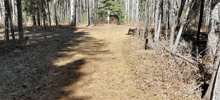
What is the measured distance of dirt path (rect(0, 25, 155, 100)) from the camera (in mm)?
5945

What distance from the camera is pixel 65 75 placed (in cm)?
764

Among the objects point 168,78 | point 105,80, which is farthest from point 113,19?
point 168,78

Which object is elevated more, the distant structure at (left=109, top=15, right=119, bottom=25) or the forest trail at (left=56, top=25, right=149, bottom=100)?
the distant structure at (left=109, top=15, right=119, bottom=25)

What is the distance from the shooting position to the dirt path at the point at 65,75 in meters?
5.95

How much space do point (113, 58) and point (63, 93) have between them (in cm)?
495

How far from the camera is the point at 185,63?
737cm

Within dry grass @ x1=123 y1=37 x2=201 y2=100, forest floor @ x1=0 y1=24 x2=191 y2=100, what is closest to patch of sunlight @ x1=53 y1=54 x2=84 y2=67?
forest floor @ x1=0 y1=24 x2=191 y2=100

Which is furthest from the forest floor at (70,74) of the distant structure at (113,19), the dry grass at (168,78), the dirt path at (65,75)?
the distant structure at (113,19)

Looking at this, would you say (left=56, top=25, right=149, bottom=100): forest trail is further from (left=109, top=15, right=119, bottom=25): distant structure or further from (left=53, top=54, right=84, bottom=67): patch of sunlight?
(left=109, top=15, right=119, bottom=25): distant structure

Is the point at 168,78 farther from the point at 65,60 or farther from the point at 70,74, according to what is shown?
the point at 65,60

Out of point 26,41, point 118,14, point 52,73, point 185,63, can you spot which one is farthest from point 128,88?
point 118,14

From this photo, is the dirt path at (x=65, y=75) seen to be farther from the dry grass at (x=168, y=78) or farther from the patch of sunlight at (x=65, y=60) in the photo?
the dry grass at (x=168, y=78)

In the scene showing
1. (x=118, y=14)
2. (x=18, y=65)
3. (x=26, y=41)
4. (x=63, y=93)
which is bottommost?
(x=63, y=93)

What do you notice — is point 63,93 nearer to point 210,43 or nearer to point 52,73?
point 52,73
